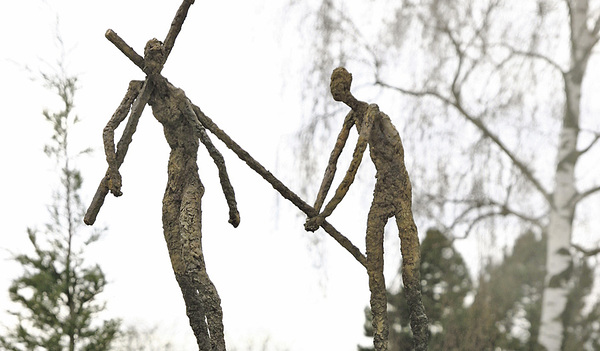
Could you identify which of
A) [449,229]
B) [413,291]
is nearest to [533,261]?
[449,229]

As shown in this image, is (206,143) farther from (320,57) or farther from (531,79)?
(531,79)

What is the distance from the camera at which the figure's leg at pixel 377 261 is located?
432cm

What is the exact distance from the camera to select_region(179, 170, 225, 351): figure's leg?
3.89 metres

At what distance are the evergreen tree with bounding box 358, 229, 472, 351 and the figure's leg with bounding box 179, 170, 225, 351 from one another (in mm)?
5428

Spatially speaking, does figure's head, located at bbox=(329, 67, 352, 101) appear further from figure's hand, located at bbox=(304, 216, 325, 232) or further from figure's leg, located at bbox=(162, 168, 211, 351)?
figure's leg, located at bbox=(162, 168, 211, 351)

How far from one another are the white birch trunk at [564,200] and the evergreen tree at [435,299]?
4.25ft

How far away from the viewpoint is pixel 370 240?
172 inches

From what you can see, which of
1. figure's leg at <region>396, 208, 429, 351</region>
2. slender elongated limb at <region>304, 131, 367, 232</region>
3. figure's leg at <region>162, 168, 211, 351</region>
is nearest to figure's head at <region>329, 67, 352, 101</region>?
slender elongated limb at <region>304, 131, 367, 232</region>

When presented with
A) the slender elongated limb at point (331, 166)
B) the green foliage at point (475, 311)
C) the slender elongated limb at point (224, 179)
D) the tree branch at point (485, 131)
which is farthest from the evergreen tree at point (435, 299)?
the slender elongated limb at point (224, 179)

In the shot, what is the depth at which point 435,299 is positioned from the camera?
32.7 ft

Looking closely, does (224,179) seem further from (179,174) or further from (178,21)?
(178,21)

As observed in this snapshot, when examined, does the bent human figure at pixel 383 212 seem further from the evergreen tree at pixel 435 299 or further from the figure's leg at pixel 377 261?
the evergreen tree at pixel 435 299

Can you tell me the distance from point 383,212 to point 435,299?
A: 5.95 m

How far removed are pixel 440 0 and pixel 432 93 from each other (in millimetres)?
1066
